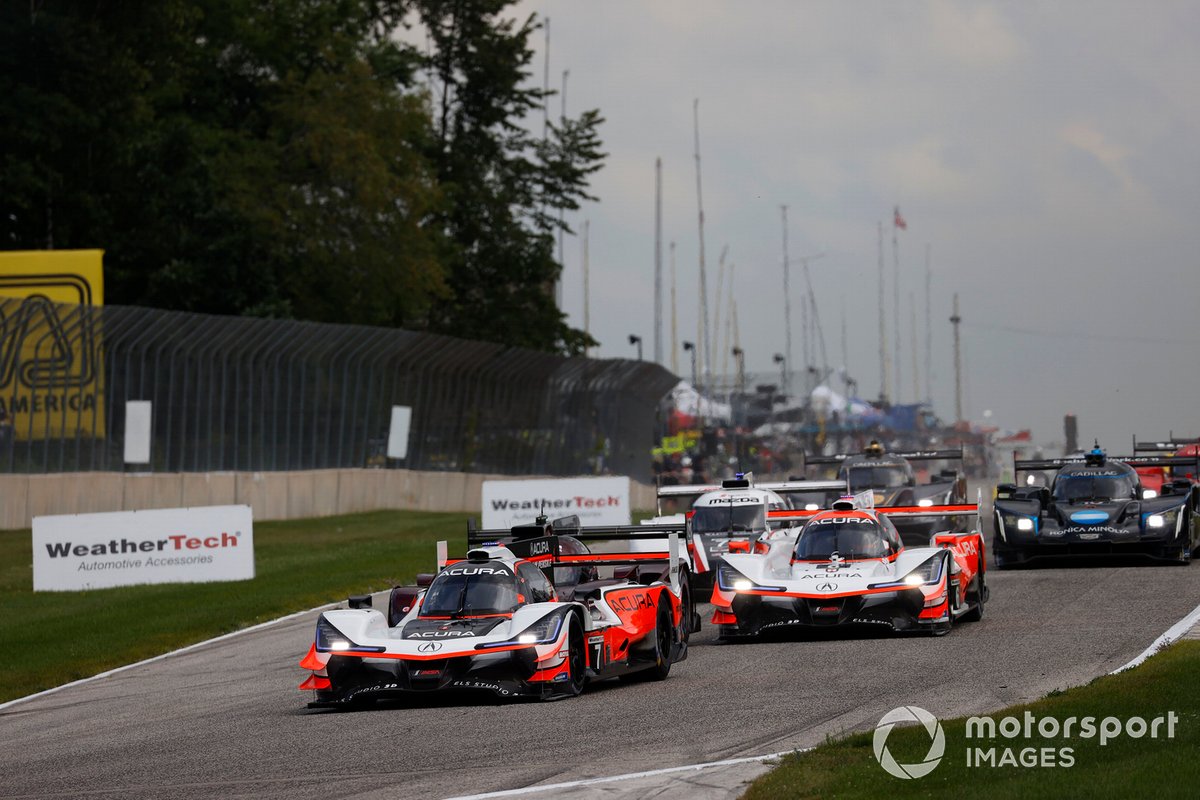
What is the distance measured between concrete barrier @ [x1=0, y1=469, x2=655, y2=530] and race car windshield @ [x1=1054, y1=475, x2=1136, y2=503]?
1784cm

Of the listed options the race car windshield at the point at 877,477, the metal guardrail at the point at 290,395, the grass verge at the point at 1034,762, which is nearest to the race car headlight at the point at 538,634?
the grass verge at the point at 1034,762

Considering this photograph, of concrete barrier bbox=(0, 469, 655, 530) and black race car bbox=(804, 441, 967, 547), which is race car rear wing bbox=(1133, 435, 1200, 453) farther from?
concrete barrier bbox=(0, 469, 655, 530)

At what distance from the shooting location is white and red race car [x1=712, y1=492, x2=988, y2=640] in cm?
1811

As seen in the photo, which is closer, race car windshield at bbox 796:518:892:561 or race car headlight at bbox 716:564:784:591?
race car headlight at bbox 716:564:784:591

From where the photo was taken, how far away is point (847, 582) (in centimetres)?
1834

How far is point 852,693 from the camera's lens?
1376cm

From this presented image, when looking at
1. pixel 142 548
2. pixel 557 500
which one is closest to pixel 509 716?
pixel 142 548

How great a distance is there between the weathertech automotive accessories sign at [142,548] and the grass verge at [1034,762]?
679 inches

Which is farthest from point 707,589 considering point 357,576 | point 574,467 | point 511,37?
point 511,37

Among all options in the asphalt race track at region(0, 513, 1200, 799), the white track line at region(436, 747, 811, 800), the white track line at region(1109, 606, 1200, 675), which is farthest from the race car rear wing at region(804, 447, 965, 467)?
the white track line at region(436, 747, 811, 800)

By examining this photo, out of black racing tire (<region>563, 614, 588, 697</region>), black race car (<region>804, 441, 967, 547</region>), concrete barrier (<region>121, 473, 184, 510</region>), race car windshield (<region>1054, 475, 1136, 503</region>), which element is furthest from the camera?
concrete barrier (<region>121, 473, 184, 510</region>)

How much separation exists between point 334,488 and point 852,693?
99.8 feet

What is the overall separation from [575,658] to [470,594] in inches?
41.4

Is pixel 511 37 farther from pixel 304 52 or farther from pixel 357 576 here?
pixel 357 576
